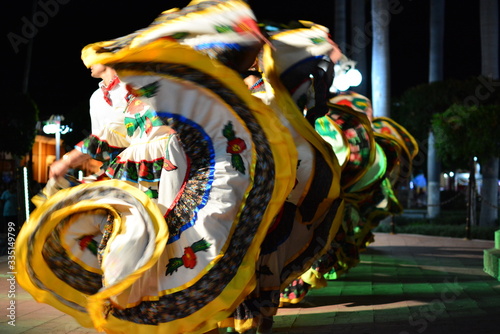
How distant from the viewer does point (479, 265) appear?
34.6 feet

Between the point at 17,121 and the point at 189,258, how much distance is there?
1287 cm

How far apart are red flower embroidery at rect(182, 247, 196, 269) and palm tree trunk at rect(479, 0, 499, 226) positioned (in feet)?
46.6

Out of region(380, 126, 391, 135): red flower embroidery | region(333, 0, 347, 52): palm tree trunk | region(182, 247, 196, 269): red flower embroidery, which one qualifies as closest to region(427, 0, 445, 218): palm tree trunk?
region(333, 0, 347, 52): palm tree trunk

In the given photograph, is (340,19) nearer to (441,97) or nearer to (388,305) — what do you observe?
(441,97)

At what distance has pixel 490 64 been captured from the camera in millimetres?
17391

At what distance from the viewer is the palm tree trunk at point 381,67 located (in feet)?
56.5

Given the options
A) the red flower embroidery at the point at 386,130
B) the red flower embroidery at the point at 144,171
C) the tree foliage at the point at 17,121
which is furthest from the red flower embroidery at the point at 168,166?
the tree foliage at the point at 17,121

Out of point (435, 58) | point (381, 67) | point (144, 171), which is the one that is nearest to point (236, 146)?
point (144, 171)

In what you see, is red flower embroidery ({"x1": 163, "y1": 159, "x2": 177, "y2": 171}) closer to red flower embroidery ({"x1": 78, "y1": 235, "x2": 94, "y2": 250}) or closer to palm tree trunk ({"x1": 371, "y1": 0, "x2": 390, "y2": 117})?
red flower embroidery ({"x1": 78, "y1": 235, "x2": 94, "y2": 250})

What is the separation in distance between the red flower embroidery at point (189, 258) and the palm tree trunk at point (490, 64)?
46.6 feet

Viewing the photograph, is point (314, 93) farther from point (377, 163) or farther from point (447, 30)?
point (447, 30)

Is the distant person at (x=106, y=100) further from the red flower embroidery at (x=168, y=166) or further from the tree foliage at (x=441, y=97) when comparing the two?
the tree foliage at (x=441, y=97)

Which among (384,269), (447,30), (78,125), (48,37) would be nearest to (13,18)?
(48,37)

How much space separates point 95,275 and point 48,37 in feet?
46.4
